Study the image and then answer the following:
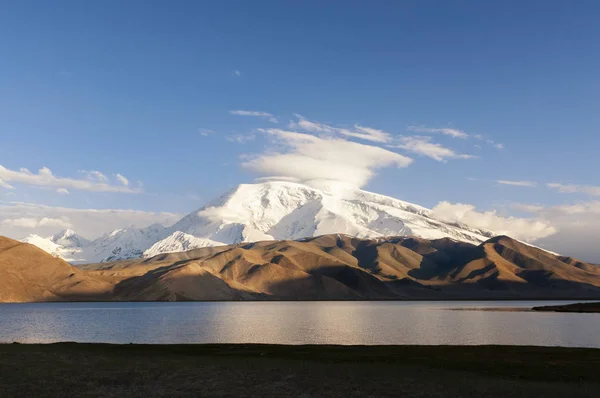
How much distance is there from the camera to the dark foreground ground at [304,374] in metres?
36.6

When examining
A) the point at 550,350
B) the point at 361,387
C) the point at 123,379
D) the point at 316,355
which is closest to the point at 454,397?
the point at 361,387

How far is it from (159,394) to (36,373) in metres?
11.5

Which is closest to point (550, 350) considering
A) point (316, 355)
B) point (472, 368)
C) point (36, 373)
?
point (472, 368)

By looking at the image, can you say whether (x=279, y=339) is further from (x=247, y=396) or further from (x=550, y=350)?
(x=247, y=396)

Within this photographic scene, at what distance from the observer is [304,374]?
4325 cm

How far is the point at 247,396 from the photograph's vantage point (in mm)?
35156

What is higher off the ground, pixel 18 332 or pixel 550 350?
pixel 550 350

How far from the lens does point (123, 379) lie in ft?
132

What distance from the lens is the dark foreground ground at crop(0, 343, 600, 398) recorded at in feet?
120

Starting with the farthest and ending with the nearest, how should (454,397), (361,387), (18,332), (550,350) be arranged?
Result: (18,332) → (550,350) → (361,387) → (454,397)

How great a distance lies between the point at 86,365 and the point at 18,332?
69698 millimetres

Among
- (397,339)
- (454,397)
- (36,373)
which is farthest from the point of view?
(397,339)

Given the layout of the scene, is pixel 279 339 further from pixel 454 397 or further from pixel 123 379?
pixel 454 397

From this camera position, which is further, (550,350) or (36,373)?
(550,350)
